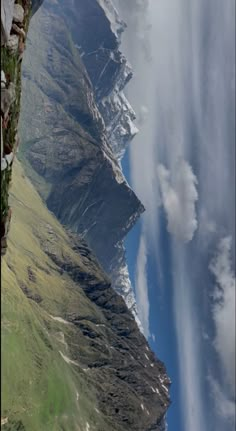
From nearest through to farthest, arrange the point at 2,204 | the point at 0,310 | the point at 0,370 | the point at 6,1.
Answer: the point at 0,370, the point at 0,310, the point at 6,1, the point at 2,204

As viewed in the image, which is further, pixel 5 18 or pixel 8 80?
pixel 8 80

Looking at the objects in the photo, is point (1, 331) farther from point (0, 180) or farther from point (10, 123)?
point (10, 123)

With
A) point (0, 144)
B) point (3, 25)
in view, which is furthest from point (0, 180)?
point (3, 25)

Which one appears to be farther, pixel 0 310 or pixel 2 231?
pixel 2 231

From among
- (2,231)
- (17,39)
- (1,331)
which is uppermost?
(17,39)

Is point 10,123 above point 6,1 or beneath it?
beneath

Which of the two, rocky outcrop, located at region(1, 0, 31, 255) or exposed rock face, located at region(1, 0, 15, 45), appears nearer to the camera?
exposed rock face, located at region(1, 0, 15, 45)

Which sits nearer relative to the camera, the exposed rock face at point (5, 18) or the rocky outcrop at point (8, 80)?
the exposed rock face at point (5, 18)

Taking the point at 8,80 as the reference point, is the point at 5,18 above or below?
above

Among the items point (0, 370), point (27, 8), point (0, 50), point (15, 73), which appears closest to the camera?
point (0, 370)
